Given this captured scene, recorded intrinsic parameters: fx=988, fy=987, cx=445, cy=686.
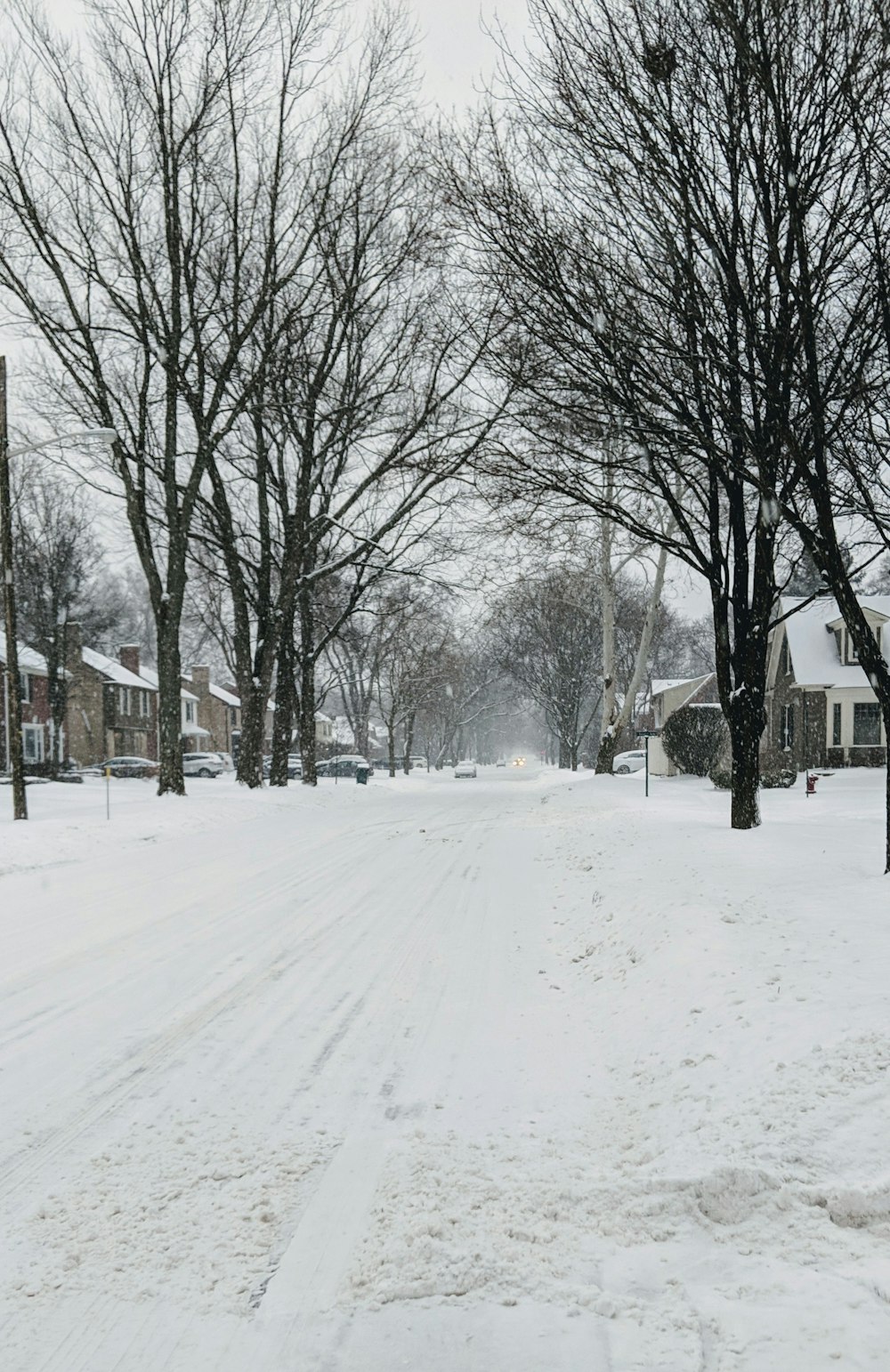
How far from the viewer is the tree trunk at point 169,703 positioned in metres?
23.8

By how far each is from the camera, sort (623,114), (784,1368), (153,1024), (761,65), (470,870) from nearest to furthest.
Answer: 1. (784,1368)
2. (153,1024)
3. (761,65)
4. (623,114)
5. (470,870)

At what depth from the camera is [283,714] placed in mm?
30703

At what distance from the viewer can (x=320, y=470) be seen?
2969 cm

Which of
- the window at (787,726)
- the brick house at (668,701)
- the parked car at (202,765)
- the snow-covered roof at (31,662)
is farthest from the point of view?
the parked car at (202,765)

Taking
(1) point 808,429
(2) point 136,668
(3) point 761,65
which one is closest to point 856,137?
(3) point 761,65

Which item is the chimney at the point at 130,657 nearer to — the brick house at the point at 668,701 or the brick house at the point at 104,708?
the brick house at the point at 104,708

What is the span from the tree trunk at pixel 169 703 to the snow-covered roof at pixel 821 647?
21.0m

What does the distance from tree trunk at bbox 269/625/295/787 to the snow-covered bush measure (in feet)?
43.1

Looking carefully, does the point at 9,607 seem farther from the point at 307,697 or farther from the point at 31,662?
the point at 31,662

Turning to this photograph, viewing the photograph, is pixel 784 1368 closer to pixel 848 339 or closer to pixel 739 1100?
pixel 739 1100

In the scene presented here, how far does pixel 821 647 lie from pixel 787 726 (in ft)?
11.9

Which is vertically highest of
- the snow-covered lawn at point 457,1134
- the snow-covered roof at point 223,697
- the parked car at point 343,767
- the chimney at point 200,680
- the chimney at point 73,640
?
the chimney at point 73,640

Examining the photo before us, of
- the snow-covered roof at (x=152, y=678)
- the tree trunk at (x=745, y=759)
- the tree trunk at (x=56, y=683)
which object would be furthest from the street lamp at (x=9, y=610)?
the snow-covered roof at (x=152, y=678)

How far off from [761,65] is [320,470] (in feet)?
73.4
